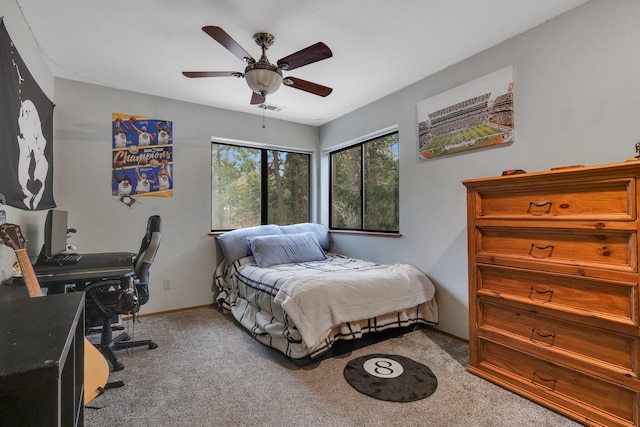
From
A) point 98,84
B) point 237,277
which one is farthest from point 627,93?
point 98,84

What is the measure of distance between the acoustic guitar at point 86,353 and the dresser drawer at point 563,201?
2.43 meters

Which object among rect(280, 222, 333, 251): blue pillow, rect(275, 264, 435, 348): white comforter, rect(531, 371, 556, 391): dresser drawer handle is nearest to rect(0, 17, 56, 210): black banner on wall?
rect(275, 264, 435, 348): white comforter

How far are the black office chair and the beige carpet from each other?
134 millimetres

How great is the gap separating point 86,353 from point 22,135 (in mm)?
1570

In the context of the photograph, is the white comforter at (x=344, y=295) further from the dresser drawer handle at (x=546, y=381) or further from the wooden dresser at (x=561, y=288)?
the dresser drawer handle at (x=546, y=381)

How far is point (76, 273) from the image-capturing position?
2045 mm

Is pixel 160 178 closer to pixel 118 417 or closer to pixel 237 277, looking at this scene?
pixel 237 277

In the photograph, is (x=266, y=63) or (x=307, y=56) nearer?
(x=307, y=56)

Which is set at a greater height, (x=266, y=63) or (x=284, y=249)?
(x=266, y=63)

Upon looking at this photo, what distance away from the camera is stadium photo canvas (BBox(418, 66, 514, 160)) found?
2.39m

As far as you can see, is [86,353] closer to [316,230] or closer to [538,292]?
[538,292]

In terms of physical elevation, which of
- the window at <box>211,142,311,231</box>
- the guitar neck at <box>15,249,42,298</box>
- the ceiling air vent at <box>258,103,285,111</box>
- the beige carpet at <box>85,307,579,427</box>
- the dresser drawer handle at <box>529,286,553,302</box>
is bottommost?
the beige carpet at <box>85,307,579,427</box>

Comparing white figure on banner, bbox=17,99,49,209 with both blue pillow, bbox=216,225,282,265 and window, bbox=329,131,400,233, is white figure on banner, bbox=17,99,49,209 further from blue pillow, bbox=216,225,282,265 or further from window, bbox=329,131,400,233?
window, bbox=329,131,400,233

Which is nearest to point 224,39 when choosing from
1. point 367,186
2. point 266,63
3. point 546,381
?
point 266,63
